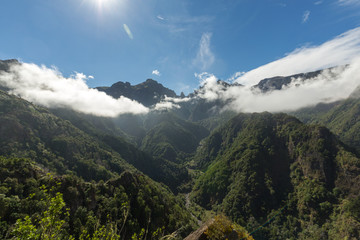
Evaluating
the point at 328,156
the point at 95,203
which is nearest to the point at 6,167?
the point at 95,203

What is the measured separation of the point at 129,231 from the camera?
76.2 metres

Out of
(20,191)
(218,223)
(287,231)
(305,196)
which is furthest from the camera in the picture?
→ (305,196)

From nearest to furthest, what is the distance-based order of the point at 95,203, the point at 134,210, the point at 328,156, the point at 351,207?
the point at 95,203 < the point at 134,210 < the point at 351,207 < the point at 328,156

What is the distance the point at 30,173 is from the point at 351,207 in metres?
221

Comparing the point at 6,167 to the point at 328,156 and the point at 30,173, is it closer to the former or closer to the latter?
the point at 30,173

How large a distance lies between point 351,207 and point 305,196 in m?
40.7

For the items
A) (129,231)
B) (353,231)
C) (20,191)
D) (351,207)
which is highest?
(20,191)

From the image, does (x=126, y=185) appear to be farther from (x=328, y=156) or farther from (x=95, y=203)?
(x=328, y=156)

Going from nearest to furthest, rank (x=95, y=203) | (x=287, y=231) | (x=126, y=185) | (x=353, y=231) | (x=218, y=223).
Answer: (x=218, y=223), (x=95, y=203), (x=126, y=185), (x=353, y=231), (x=287, y=231)

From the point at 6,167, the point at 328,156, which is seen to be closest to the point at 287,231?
the point at 328,156

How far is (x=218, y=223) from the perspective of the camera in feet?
85.7

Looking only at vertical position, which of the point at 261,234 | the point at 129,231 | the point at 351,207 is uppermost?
the point at 129,231

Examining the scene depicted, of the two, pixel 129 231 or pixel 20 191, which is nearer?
pixel 20 191

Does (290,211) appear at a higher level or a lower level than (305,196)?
lower
